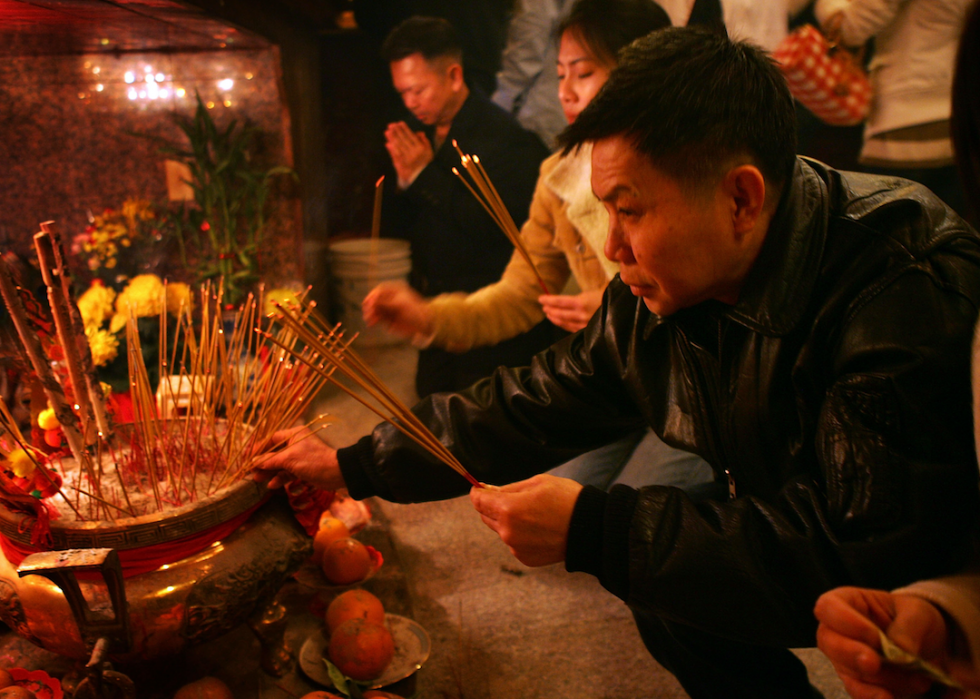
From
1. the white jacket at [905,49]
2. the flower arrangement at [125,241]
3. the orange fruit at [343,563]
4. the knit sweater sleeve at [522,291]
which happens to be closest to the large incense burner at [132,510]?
the orange fruit at [343,563]

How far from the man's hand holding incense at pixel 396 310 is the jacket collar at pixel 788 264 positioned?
2.99ft

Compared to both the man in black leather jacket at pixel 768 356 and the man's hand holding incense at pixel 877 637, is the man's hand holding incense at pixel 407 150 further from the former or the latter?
the man's hand holding incense at pixel 877 637

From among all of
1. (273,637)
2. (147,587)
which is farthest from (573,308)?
(147,587)

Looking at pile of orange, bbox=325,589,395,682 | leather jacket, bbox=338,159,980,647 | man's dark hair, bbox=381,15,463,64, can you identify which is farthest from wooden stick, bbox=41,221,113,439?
man's dark hair, bbox=381,15,463,64

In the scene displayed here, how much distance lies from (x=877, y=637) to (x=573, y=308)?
1.09 metres

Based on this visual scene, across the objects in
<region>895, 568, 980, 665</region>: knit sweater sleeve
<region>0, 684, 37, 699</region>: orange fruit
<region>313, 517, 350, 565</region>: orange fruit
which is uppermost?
<region>895, 568, 980, 665</region>: knit sweater sleeve

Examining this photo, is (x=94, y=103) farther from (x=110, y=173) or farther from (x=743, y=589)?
(x=743, y=589)

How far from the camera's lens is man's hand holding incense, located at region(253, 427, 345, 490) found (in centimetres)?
116

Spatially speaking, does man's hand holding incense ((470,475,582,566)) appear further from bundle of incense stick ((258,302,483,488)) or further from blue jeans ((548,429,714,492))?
blue jeans ((548,429,714,492))

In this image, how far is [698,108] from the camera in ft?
2.89

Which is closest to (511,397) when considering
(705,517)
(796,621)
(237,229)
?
(705,517)

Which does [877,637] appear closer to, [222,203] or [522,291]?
[522,291]

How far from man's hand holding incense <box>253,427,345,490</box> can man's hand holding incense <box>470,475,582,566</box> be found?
0.37 m

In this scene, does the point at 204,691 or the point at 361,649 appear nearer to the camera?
the point at 204,691
